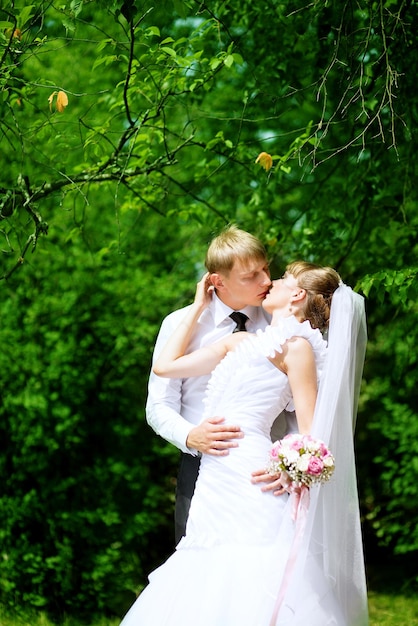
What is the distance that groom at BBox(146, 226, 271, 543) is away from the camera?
3.21m

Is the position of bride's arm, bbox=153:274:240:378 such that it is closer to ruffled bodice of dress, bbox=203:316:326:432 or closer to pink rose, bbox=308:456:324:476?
ruffled bodice of dress, bbox=203:316:326:432

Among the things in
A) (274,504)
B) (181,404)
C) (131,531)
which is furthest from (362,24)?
(131,531)

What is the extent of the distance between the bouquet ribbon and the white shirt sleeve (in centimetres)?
49

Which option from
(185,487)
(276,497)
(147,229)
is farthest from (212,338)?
(147,229)

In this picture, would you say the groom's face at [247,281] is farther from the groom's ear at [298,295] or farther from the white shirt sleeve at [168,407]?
the white shirt sleeve at [168,407]

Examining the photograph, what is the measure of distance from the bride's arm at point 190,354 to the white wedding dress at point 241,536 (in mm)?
83

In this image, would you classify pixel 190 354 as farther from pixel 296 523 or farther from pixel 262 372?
pixel 296 523

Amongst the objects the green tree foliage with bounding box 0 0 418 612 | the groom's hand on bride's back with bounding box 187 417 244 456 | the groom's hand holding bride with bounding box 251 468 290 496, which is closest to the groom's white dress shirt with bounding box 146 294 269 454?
the groom's hand on bride's back with bounding box 187 417 244 456

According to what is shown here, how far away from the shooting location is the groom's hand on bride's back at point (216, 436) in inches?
124

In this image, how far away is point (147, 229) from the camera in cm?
837

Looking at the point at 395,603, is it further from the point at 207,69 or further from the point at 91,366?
the point at 207,69

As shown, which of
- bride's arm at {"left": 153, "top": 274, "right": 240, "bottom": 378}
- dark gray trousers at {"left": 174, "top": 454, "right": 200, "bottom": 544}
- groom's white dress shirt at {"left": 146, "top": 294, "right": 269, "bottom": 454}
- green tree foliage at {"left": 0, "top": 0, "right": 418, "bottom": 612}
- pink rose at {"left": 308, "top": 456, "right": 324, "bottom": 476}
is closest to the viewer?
pink rose at {"left": 308, "top": 456, "right": 324, "bottom": 476}

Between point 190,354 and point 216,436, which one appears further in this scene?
point 190,354

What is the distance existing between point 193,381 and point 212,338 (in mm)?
189
